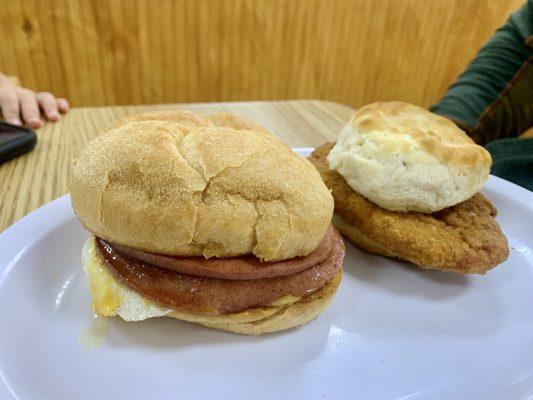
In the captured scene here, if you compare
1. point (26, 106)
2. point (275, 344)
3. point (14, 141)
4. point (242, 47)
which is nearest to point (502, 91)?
point (242, 47)

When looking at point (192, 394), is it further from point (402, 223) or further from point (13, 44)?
point (13, 44)

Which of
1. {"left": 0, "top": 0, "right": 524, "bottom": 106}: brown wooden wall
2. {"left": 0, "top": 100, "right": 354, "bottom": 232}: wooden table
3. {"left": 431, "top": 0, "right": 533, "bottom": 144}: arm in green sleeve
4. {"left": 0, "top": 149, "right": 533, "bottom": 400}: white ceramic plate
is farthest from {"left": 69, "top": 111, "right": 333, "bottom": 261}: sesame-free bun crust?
{"left": 0, "top": 0, "right": 524, "bottom": 106}: brown wooden wall

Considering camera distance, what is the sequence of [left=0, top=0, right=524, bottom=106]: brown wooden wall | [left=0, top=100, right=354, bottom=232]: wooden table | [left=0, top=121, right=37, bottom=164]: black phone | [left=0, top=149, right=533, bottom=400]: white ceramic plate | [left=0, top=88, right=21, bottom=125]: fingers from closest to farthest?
1. [left=0, top=149, right=533, bottom=400]: white ceramic plate
2. [left=0, top=100, right=354, bottom=232]: wooden table
3. [left=0, top=121, right=37, bottom=164]: black phone
4. [left=0, top=88, right=21, bottom=125]: fingers
5. [left=0, top=0, right=524, bottom=106]: brown wooden wall

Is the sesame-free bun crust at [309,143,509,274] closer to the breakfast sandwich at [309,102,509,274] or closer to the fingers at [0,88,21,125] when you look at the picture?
the breakfast sandwich at [309,102,509,274]

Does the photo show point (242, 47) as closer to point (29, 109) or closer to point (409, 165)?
point (29, 109)

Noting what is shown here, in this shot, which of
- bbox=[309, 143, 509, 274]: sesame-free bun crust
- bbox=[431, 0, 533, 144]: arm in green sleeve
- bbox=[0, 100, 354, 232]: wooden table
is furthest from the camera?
bbox=[431, 0, 533, 144]: arm in green sleeve

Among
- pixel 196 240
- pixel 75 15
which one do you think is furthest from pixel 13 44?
pixel 196 240

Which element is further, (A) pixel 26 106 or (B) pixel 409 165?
(A) pixel 26 106
